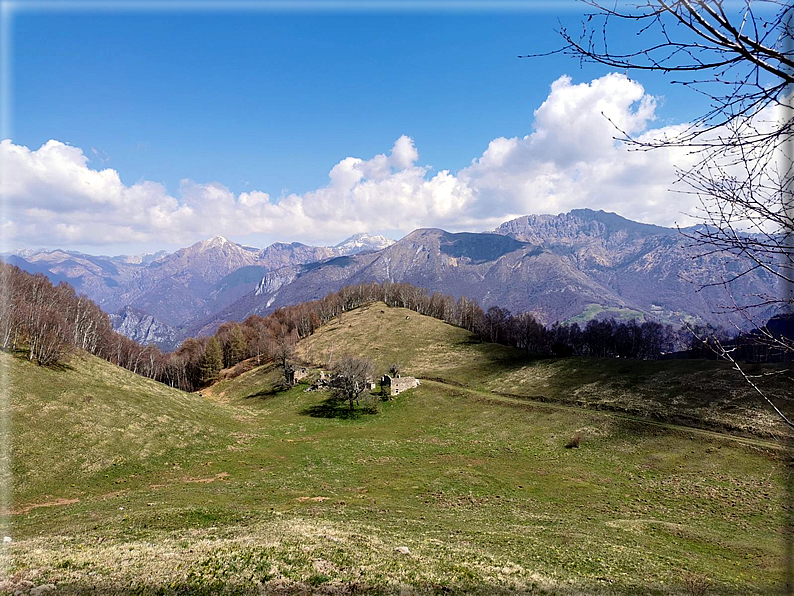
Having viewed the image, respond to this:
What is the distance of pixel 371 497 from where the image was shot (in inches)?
Result: 1254

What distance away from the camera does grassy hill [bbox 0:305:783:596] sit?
15.1 meters

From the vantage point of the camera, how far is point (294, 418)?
67.1 m

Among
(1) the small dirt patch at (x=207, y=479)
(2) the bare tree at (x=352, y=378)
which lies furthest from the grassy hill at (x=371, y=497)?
(2) the bare tree at (x=352, y=378)

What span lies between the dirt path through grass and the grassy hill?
664 mm

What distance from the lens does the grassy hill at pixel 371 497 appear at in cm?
1515

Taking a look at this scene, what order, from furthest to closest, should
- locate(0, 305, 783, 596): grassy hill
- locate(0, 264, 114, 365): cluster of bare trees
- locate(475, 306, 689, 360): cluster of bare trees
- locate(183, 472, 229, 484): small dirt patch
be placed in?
locate(475, 306, 689, 360): cluster of bare trees
locate(0, 264, 114, 365): cluster of bare trees
locate(183, 472, 229, 484): small dirt patch
locate(0, 305, 783, 596): grassy hill

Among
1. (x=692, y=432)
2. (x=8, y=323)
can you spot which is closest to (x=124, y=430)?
(x=8, y=323)

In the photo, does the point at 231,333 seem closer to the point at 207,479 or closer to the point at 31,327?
the point at 31,327

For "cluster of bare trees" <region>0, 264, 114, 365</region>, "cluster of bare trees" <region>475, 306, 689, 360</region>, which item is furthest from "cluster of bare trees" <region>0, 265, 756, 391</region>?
"cluster of bare trees" <region>475, 306, 689, 360</region>

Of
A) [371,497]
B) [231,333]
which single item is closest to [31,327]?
[371,497]

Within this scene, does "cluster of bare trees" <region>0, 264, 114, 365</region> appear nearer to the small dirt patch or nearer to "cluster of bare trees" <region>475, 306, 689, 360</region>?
the small dirt patch

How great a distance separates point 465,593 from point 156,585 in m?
10.8

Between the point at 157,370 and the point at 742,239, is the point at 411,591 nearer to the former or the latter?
the point at 742,239

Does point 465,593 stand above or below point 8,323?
below
